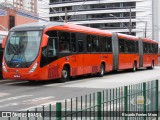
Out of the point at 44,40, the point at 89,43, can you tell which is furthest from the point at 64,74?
the point at 89,43

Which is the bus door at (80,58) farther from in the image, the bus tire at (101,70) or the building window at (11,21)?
the building window at (11,21)

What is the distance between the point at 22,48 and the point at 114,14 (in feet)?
301

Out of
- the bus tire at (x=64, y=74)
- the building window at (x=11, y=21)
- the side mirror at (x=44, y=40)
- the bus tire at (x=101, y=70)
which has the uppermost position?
the building window at (x=11, y=21)

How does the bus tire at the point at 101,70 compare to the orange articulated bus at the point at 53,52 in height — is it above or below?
below

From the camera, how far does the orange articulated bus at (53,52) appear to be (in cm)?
1738

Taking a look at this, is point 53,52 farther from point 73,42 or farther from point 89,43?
point 89,43

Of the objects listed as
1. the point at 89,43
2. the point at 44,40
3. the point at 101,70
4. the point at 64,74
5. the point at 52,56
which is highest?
the point at 44,40

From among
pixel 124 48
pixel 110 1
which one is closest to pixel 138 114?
pixel 124 48

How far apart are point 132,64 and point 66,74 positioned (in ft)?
45.3

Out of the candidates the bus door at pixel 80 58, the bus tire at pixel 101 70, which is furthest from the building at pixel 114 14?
the bus door at pixel 80 58

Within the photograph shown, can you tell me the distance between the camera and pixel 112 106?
5859 millimetres

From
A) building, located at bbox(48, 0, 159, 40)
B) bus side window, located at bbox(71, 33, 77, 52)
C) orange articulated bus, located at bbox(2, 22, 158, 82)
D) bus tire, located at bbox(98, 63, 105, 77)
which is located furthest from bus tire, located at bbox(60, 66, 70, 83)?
building, located at bbox(48, 0, 159, 40)

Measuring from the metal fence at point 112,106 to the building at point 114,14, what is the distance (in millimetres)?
94736

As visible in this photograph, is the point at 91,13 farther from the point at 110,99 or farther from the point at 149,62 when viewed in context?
the point at 110,99
